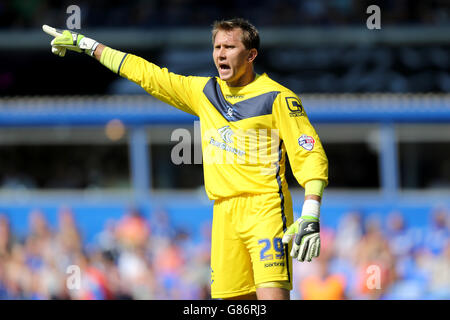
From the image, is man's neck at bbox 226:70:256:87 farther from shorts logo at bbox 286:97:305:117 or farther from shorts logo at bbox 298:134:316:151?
shorts logo at bbox 298:134:316:151

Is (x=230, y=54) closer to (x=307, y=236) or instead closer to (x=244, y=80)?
(x=244, y=80)

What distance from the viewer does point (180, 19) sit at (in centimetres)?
1383

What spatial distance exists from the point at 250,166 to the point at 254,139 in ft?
0.59

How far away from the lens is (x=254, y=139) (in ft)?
16.6

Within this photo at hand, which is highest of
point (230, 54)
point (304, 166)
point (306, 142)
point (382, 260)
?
point (230, 54)

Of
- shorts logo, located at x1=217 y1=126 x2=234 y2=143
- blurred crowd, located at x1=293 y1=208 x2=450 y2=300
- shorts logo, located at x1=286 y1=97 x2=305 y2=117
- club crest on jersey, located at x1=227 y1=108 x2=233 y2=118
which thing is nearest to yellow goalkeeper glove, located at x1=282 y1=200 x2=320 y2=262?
shorts logo, located at x1=286 y1=97 x2=305 y2=117

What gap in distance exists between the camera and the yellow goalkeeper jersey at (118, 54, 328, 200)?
4904 mm

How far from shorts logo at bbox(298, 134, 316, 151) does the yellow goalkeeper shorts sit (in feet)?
1.25

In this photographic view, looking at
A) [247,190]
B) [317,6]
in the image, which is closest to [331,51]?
[317,6]

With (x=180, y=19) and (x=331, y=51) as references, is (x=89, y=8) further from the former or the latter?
(x=331, y=51)

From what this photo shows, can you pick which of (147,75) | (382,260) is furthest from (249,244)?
(382,260)

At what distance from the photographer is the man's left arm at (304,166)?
4691mm

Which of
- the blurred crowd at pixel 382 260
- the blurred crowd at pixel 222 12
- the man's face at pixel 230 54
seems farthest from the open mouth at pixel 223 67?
the blurred crowd at pixel 222 12
